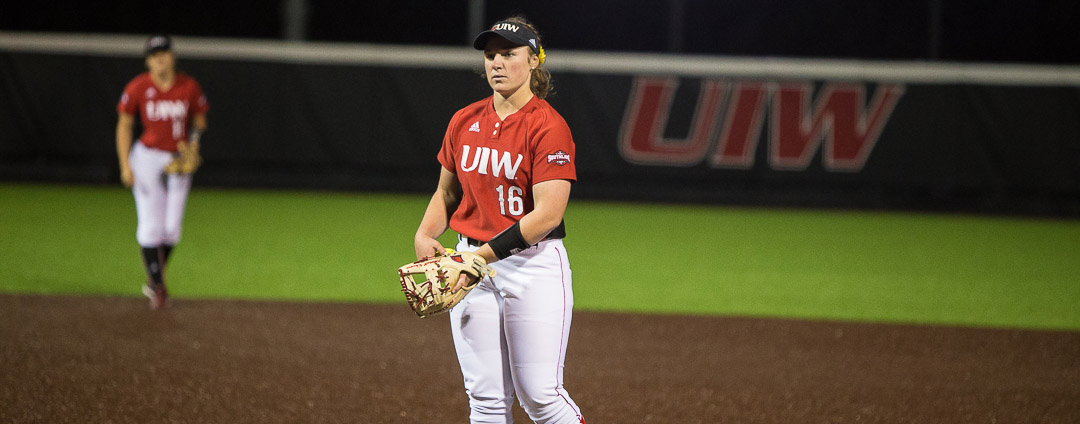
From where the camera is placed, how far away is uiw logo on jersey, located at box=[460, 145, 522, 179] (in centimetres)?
346

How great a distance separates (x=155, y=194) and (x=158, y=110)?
2.16 feet

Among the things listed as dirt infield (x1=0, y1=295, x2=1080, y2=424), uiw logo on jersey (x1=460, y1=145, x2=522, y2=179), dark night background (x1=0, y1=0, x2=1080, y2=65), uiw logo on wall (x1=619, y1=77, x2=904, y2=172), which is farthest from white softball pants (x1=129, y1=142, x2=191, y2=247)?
dark night background (x1=0, y1=0, x2=1080, y2=65)

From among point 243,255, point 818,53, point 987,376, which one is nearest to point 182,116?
point 243,255

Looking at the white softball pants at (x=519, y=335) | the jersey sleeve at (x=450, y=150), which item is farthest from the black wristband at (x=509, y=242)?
the jersey sleeve at (x=450, y=150)

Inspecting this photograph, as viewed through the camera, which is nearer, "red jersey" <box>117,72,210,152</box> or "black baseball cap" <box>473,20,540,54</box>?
"black baseball cap" <box>473,20,540,54</box>

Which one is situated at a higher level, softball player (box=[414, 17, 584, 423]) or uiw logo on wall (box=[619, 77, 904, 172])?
softball player (box=[414, 17, 584, 423])

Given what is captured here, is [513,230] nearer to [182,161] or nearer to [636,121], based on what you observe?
[182,161]

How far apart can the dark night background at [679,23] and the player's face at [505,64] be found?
53.9 ft

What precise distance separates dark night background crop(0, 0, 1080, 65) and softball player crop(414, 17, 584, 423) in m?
16.4

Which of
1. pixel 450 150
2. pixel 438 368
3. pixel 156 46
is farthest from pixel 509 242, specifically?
pixel 156 46

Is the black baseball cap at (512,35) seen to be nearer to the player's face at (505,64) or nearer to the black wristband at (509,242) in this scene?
the player's face at (505,64)

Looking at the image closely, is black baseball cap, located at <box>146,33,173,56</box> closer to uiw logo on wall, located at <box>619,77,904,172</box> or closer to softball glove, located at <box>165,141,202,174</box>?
softball glove, located at <box>165,141,202,174</box>

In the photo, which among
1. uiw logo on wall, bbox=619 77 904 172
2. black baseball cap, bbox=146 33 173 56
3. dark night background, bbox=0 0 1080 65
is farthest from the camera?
dark night background, bbox=0 0 1080 65

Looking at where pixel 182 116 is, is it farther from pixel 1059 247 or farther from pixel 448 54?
pixel 1059 247
